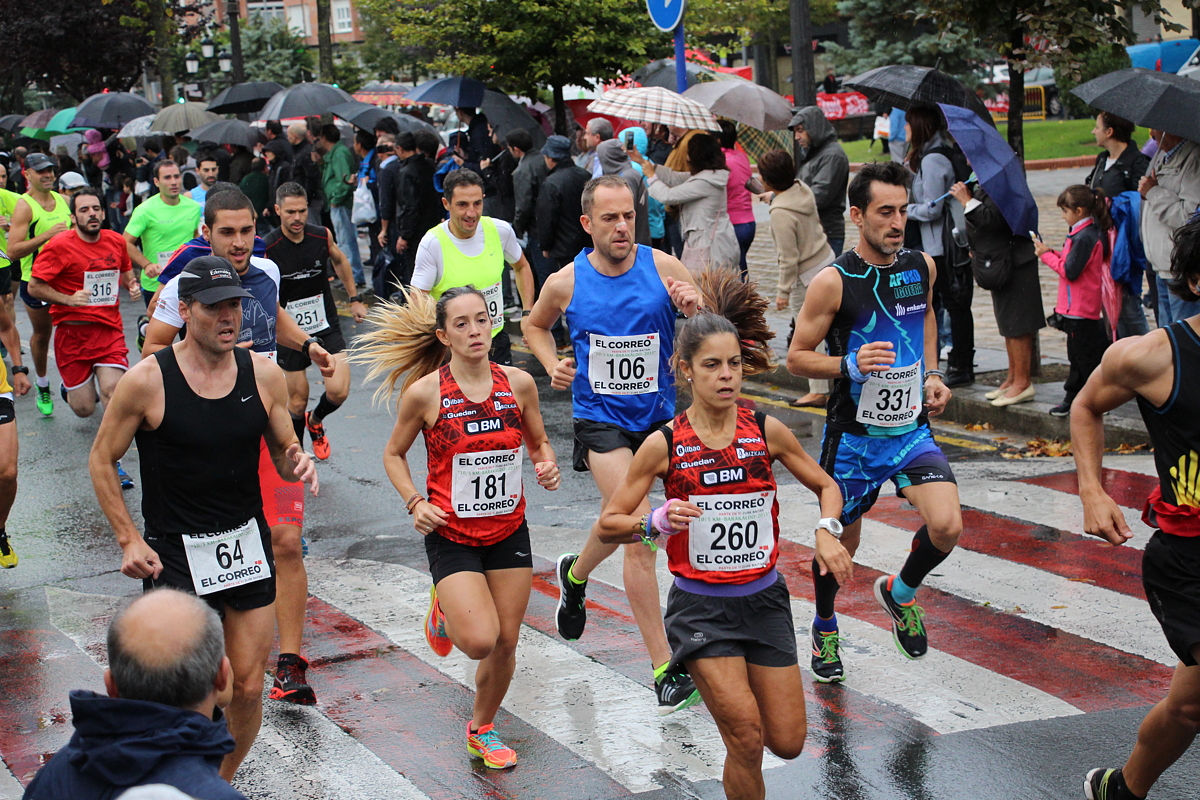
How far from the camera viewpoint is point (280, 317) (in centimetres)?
691

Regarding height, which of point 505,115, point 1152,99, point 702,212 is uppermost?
point 505,115

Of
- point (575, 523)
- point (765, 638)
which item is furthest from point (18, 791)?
point (575, 523)

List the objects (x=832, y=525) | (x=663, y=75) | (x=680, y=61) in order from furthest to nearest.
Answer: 1. (x=663, y=75)
2. (x=680, y=61)
3. (x=832, y=525)

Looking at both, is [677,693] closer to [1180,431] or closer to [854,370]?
[854,370]

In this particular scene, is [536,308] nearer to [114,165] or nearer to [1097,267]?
[1097,267]

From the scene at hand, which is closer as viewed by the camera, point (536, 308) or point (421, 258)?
point (536, 308)

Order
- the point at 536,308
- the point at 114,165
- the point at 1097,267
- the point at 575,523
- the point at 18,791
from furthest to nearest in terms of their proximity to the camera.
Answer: the point at 114,165 < the point at 1097,267 < the point at 575,523 < the point at 536,308 < the point at 18,791

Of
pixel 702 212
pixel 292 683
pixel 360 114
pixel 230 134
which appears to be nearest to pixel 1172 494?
pixel 292 683

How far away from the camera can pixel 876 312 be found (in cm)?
567

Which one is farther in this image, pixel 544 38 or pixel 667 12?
pixel 544 38

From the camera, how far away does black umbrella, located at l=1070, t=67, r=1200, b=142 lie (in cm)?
875

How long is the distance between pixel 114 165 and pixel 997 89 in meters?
21.3

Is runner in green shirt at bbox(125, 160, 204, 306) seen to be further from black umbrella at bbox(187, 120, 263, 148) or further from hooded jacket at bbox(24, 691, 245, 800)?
black umbrella at bbox(187, 120, 263, 148)

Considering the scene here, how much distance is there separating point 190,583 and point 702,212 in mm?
7898
